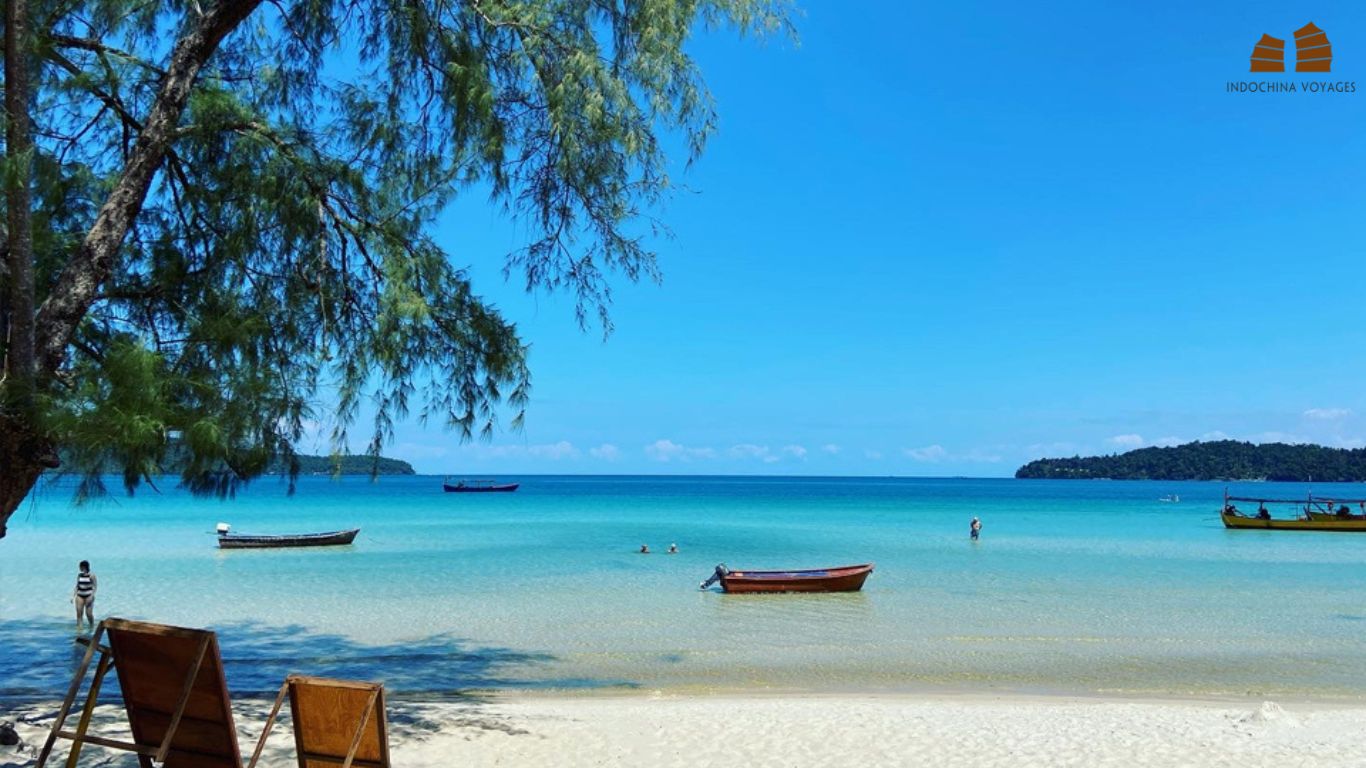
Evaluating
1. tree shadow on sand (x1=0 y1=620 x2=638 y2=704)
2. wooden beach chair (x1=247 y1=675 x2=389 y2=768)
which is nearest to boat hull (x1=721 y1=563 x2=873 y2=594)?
tree shadow on sand (x1=0 y1=620 x2=638 y2=704)

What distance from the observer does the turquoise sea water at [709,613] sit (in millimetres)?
12328

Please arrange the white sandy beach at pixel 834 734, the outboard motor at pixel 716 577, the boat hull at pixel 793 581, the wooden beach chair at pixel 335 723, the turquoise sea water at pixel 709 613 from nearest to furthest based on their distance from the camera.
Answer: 1. the wooden beach chair at pixel 335 723
2. the white sandy beach at pixel 834 734
3. the turquoise sea water at pixel 709 613
4. the boat hull at pixel 793 581
5. the outboard motor at pixel 716 577

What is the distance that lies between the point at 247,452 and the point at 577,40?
10.8 ft

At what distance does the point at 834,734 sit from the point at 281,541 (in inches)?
1050

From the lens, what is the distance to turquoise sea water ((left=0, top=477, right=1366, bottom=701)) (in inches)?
485

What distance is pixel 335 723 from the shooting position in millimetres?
4863

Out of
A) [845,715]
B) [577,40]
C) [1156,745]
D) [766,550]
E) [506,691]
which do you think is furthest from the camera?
[766,550]

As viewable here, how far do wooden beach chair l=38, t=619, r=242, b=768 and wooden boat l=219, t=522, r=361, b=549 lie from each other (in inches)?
1090

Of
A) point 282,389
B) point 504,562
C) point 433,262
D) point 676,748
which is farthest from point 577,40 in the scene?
point 504,562

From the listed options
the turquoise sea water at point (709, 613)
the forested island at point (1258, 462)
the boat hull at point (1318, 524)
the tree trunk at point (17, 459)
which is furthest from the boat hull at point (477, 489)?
the forested island at point (1258, 462)

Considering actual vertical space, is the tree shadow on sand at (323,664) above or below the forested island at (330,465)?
below

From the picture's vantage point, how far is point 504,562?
89.9 ft

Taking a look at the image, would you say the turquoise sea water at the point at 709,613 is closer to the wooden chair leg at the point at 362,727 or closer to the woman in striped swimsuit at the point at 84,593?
the woman in striped swimsuit at the point at 84,593

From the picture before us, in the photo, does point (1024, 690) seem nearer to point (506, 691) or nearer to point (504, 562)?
point (506, 691)
